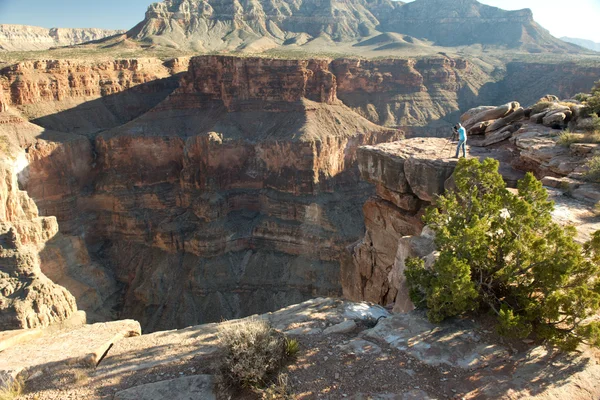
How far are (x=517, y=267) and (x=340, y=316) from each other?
3.87m

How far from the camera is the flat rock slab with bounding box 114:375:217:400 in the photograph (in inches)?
254

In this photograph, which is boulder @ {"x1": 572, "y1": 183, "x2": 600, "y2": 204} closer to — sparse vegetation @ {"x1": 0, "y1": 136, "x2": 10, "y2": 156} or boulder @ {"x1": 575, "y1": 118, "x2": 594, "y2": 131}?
boulder @ {"x1": 575, "y1": 118, "x2": 594, "y2": 131}

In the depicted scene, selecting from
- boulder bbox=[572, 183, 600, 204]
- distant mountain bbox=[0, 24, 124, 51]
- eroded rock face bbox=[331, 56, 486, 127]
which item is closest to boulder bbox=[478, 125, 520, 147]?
boulder bbox=[572, 183, 600, 204]

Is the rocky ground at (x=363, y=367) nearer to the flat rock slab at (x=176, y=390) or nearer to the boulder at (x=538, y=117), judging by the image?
the flat rock slab at (x=176, y=390)

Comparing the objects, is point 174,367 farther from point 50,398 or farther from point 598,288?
point 598,288

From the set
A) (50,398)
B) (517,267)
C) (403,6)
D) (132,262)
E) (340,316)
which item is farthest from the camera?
(403,6)

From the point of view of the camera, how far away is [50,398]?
Result: 6.69 m

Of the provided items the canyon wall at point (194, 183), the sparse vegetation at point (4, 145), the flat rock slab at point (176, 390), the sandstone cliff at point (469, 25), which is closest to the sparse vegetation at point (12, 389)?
the flat rock slab at point (176, 390)

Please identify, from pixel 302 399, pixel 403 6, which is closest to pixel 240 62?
pixel 302 399

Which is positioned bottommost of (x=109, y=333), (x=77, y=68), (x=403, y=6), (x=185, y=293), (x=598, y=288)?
(x=185, y=293)

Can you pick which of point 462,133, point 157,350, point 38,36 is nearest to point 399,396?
point 157,350

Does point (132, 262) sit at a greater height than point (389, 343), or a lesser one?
lesser

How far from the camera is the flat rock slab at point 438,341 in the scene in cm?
684

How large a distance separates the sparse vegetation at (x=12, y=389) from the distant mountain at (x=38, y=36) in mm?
161086
